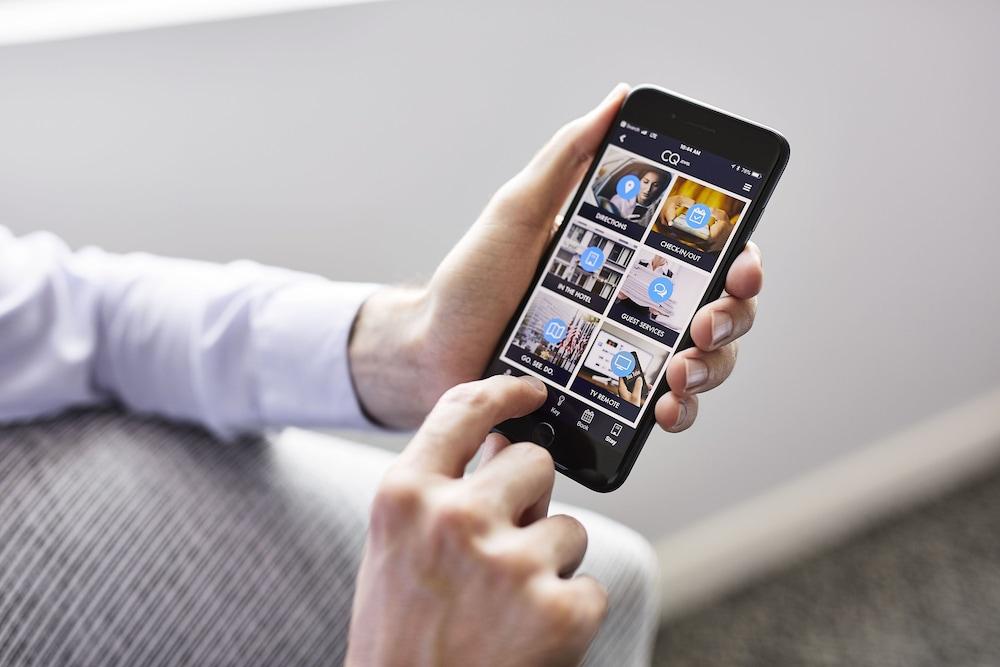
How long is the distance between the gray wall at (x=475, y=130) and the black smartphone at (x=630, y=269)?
0.22 m

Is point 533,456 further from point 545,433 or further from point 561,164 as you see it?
point 561,164

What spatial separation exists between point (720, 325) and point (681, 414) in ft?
0.22

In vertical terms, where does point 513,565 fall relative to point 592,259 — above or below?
below

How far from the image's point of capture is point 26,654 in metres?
0.55

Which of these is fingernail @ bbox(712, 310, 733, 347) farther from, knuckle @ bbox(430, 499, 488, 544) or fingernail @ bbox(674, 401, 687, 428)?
knuckle @ bbox(430, 499, 488, 544)

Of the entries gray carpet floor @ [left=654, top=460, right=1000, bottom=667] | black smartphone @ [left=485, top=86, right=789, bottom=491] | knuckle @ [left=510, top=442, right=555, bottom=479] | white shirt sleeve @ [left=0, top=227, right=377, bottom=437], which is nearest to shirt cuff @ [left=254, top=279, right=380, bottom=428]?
white shirt sleeve @ [left=0, top=227, right=377, bottom=437]

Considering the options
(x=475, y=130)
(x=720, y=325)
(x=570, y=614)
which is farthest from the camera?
(x=475, y=130)

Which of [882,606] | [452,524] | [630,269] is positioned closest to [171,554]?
[452,524]

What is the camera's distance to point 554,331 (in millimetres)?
602

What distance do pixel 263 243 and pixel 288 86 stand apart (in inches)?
6.9

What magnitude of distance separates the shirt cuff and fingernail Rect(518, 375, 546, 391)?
187mm

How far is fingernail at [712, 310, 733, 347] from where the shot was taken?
0.55m

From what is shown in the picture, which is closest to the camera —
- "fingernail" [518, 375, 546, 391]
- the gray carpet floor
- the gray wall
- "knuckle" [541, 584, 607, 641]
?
"knuckle" [541, 584, 607, 641]

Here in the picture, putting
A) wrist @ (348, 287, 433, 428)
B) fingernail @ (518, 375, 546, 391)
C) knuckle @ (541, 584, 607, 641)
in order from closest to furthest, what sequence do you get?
knuckle @ (541, 584, 607, 641) → fingernail @ (518, 375, 546, 391) → wrist @ (348, 287, 433, 428)
